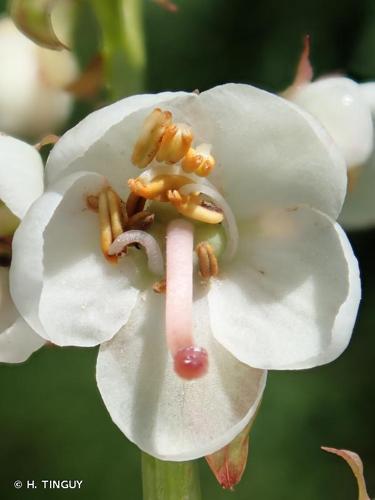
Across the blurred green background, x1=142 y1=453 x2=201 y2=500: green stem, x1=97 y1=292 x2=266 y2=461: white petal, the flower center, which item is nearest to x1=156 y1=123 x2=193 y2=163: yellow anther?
the flower center

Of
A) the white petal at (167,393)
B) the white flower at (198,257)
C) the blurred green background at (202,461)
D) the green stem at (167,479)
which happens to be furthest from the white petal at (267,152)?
the blurred green background at (202,461)

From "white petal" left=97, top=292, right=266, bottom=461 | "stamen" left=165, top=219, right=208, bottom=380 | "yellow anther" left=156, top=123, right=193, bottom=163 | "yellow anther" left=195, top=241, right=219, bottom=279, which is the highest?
"yellow anther" left=156, top=123, right=193, bottom=163

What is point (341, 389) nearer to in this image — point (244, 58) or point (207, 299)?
point (244, 58)

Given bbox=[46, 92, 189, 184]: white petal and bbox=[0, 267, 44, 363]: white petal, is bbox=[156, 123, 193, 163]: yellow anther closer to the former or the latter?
bbox=[46, 92, 189, 184]: white petal

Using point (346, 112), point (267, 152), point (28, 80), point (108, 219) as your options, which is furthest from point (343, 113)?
point (28, 80)

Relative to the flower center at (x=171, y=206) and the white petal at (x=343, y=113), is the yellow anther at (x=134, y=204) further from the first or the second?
the white petal at (x=343, y=113)

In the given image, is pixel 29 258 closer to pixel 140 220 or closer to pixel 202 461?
pixel 140 220
